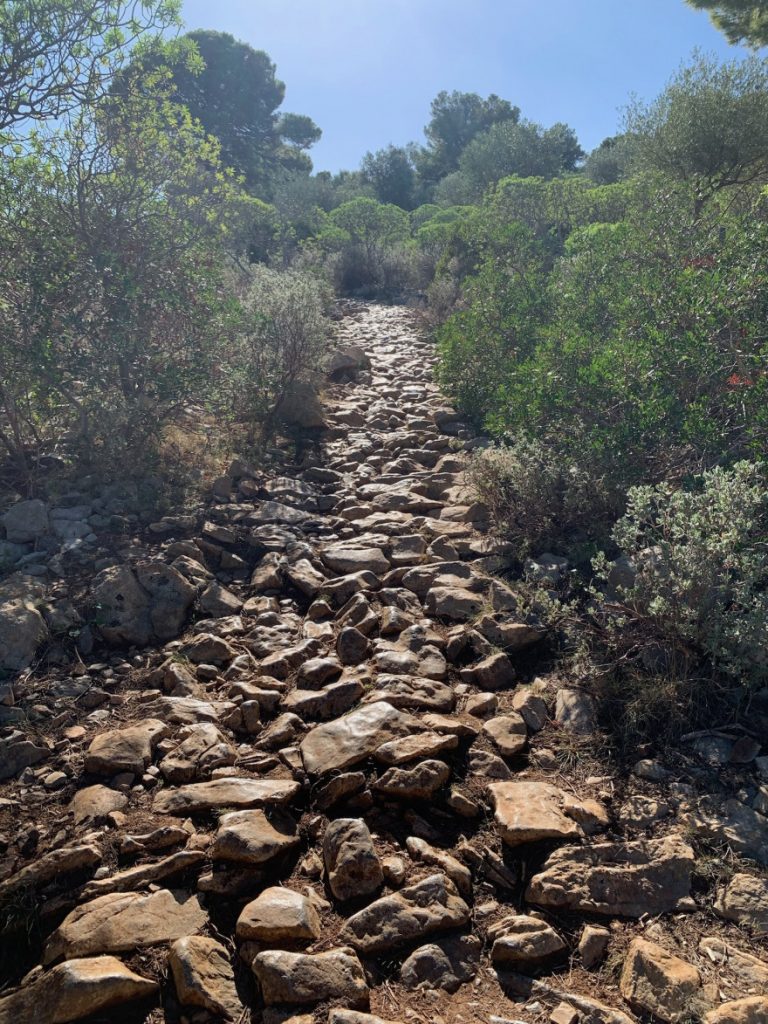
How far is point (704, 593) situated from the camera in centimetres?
320

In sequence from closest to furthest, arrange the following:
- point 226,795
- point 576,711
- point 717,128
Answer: point 226,795 < point 576,711 < point 717,128

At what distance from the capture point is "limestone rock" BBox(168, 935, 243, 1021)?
194 centimetres

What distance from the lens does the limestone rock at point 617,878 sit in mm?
2357

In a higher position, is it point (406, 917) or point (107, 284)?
point (107, 284)

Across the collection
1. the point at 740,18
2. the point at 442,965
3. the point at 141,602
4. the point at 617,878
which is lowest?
the point at 442,965

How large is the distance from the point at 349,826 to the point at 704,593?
182 cm

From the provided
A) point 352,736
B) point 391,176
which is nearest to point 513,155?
point 391,176

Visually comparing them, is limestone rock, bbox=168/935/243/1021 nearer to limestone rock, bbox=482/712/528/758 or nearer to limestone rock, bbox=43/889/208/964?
limestone rock, bbox=43/889/208/964

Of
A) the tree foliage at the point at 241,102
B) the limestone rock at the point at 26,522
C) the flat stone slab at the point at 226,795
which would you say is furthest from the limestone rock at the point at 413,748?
the tree foliage at the point at 241,102

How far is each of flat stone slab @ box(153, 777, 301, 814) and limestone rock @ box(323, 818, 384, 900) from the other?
0.29 meters

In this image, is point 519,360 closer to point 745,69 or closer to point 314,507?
point 314,507

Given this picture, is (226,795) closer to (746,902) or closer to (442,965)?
(442,965)

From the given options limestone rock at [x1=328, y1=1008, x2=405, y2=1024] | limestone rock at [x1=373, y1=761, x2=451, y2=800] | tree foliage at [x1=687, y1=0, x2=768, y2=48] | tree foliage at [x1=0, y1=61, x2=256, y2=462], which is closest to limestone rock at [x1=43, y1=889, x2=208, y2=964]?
limestone rock at [x1=328, y1=1008, x2=405, y2=1024]

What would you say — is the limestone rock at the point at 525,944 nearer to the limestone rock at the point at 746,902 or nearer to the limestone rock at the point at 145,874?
the limestone rock at the point at 746,902
